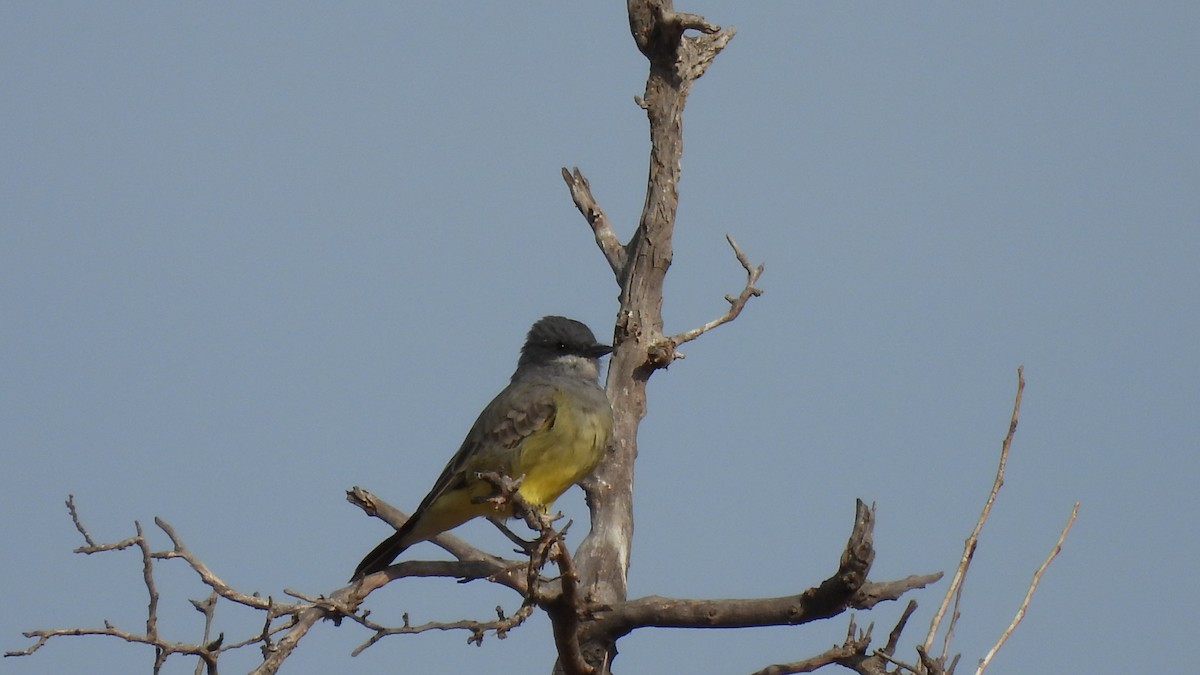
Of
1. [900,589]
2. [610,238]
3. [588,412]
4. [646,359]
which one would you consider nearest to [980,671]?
[900,589]

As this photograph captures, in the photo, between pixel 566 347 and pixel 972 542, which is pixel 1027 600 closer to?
pixel 972 542

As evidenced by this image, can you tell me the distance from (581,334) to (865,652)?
3540mm

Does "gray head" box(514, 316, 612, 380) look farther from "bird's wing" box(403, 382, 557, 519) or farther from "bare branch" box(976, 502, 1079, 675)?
"bare branch" box(976, 502, 1079, 675)

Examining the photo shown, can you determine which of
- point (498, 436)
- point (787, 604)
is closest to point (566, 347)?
point (498, 436)

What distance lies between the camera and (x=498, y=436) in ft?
27.4

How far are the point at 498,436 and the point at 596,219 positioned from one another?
230cm

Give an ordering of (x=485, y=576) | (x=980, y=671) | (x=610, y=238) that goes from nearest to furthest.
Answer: (x=980, y=671)
(x=485, y=576)
(x=610, y=238)

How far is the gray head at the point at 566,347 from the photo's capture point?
363 inches

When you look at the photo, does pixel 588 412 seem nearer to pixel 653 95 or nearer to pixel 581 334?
pixel 581 334

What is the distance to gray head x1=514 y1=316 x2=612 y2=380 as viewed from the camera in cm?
922

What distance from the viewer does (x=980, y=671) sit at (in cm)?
539

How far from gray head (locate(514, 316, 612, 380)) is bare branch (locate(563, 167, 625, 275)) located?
1.79 ft

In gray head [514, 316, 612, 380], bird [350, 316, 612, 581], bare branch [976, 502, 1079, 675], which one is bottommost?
bare branch [976, 502, 1079, 675]

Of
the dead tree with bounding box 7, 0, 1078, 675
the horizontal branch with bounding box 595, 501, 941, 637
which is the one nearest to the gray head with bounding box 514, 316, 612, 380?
the dead tree with bounding box 7, 0, 1078, 675
